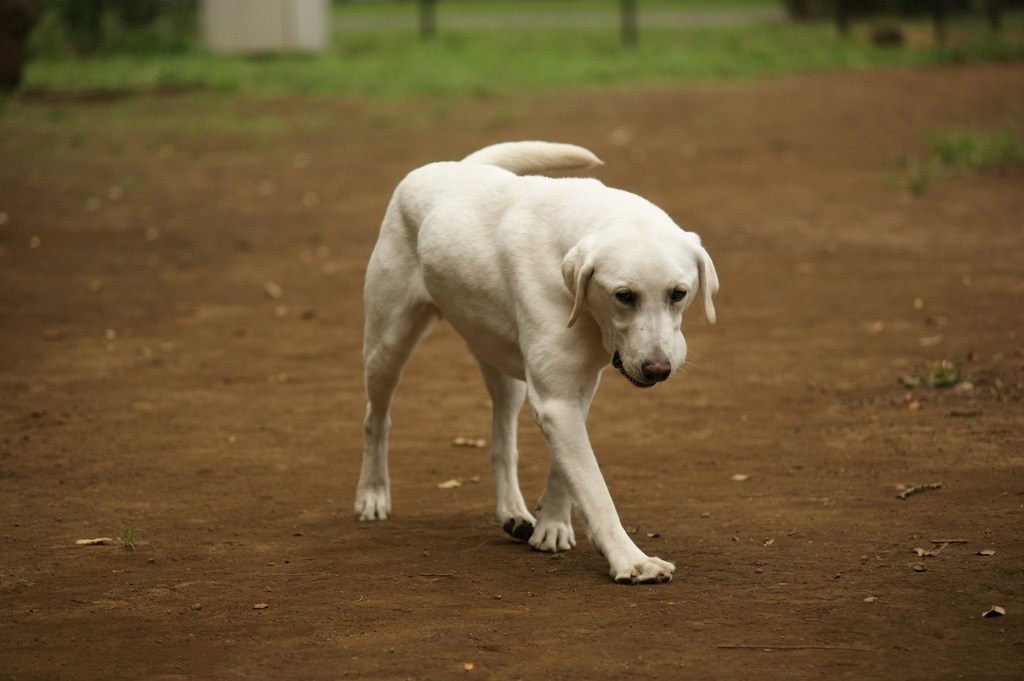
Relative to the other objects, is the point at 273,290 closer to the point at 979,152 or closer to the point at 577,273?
the point at 577,273

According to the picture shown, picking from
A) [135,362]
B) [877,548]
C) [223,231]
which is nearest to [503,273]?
[877,548]

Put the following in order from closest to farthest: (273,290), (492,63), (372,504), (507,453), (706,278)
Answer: (706,278) → (507,453) → (372,504) → (273,290) → (492,63)

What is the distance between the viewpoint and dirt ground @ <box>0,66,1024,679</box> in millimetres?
4293

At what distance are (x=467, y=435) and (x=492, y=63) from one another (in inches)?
570

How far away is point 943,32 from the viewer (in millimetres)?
21094

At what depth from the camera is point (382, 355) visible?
5.66 m

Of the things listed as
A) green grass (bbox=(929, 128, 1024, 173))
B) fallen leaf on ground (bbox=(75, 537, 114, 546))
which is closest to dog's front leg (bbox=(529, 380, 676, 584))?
fallen leaf on ground (bbox=(75, 537, 114, 546))

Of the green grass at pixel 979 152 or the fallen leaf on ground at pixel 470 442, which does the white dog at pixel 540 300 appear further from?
the green grass at pixel 979 152

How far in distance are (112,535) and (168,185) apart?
8.59m

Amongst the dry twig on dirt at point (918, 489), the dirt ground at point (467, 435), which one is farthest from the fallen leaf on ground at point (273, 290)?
the dry twig on dirt at point (918, 489)

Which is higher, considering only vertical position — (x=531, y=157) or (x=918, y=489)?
(x=531, y=157)

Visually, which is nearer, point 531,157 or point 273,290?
point 531,157

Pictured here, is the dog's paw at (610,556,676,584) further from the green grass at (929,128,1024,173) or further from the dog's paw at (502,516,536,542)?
the green grass at (929,128,1024,173)

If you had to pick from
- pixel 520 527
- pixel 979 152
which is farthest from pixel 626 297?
pixel 979 152
